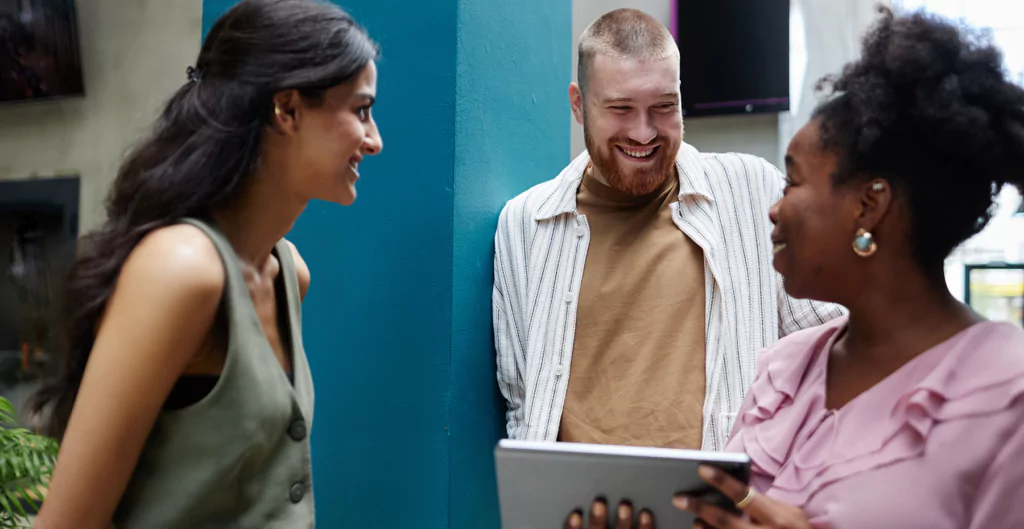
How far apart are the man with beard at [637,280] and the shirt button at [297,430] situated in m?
0.95

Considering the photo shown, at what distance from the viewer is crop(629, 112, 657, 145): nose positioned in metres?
2.33

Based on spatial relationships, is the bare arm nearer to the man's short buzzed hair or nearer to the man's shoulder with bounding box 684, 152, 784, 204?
the man's short buzzed hair

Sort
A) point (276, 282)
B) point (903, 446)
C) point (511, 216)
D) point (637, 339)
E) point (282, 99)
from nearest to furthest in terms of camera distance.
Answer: point (903, 446)
point (282, 99)
point (276, 282)
point (637, 339)
point (511, 216)

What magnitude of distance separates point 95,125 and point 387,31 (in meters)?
2.73

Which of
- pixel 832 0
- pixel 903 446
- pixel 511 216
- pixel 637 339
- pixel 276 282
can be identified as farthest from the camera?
pixel 832 0

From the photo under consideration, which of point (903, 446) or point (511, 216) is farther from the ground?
point (511, 216)

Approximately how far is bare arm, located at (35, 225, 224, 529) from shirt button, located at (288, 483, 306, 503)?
10.0 inches

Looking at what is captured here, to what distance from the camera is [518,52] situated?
2662 mm

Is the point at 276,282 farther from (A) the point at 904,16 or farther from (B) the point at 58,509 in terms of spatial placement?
(A) the point at 904,16

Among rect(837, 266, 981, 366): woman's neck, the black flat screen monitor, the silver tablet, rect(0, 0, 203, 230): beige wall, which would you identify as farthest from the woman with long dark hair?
the black flat screen monitor

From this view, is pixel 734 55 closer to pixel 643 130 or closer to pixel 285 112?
pixel 643 130

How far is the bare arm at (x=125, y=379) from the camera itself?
1.25 m

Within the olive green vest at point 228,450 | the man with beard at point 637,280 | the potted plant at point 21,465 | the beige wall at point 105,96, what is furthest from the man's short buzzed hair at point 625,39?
the beige wall at point 105,96

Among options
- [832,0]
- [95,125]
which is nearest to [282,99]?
[95,125]
